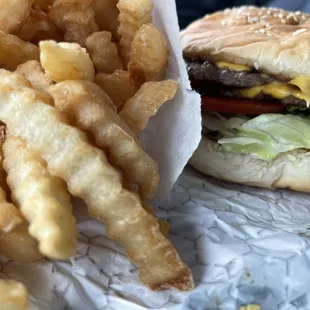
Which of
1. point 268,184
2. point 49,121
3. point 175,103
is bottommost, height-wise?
point 268,184

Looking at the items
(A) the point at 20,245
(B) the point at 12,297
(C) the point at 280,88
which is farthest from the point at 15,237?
(C) the point at 280,88

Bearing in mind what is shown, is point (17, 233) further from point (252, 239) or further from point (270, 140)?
point (270, 140)

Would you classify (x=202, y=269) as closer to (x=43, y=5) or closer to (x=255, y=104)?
(x=255, y=104)

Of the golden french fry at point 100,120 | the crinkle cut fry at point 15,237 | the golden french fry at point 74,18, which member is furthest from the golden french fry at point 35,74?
the crinkle cut fry at point 15,237

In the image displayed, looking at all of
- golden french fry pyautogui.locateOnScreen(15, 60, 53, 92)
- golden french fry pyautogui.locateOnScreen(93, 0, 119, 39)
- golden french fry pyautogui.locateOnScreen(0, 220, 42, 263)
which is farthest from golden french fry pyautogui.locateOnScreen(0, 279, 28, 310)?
golden french fry pyautogui.locateOnScreen(93, 0, 119, 39)

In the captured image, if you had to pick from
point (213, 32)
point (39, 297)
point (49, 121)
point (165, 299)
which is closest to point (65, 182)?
point (49, 121)
